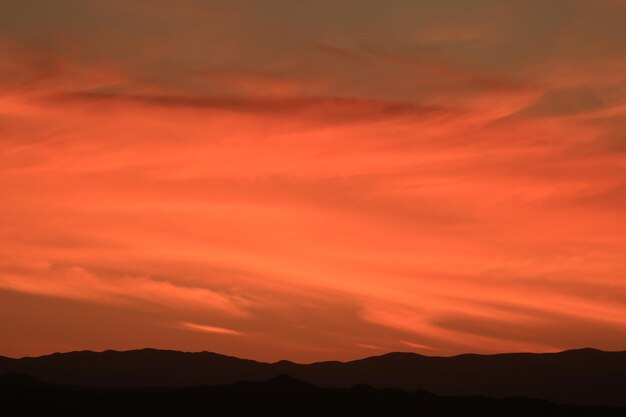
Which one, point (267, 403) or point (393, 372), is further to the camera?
point (393, 372)

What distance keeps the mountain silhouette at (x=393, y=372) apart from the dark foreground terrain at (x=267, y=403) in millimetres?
62601

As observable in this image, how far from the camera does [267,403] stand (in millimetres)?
76375

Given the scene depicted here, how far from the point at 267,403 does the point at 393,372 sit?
252ft

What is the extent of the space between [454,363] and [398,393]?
76899mm

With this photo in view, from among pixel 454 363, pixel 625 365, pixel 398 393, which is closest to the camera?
pixel 398 393

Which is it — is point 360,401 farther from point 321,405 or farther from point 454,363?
point 454,363

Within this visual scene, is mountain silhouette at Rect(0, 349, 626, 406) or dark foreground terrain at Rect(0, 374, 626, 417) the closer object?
dark foreground terrain at Rect(0, 374, 626, 417)

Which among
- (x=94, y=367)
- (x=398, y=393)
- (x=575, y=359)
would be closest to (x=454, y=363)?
(x=575, y=359)

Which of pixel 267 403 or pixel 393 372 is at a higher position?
pixel 393 372

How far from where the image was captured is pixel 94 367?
156 m

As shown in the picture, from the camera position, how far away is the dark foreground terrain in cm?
7231

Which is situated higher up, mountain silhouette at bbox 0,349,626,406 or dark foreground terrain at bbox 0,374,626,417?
mountain silhouette at bbox 0,349,626,406

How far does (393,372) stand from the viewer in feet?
497

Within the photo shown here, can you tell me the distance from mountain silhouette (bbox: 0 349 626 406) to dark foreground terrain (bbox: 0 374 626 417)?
62.6 m
